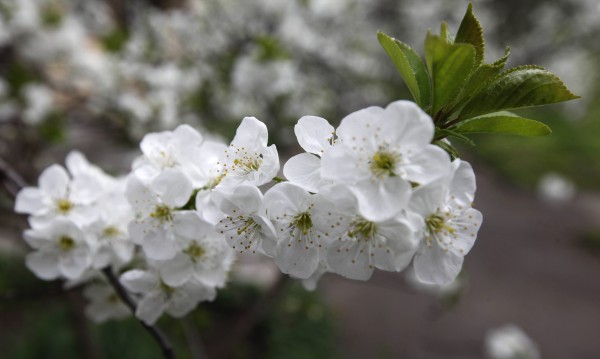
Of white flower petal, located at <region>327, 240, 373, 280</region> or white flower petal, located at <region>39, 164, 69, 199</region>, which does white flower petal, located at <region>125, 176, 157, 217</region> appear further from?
white flower petal, located at <region>327, 240, 373, 280</region>

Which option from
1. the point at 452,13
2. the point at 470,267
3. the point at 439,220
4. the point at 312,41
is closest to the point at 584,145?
the point at 470,267

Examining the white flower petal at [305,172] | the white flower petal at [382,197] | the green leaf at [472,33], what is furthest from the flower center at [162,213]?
the green leaf at [472,33]

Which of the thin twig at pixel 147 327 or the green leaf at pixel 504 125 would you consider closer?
the green leaf at pixel 504 125

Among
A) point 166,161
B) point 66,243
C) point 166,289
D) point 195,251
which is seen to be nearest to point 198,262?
point 195,251

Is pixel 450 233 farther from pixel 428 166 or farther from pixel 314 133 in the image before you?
pixel 314 133

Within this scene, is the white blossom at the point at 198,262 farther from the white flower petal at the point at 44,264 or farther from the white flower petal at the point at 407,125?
the white flower petal at the point at 407,125

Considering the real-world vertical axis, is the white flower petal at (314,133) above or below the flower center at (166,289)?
above

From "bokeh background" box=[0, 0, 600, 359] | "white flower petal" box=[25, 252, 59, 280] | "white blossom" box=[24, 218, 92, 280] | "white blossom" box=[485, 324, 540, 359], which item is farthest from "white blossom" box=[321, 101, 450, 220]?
"white blossom" box=[485, 324, 540, 359]
